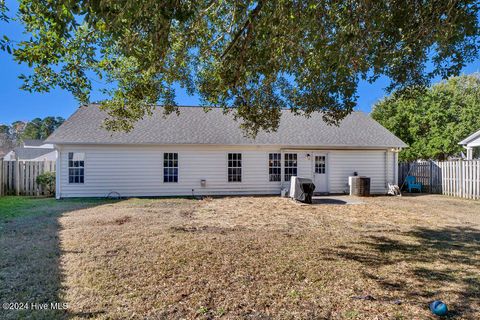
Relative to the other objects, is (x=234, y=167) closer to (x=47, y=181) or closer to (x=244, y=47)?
(x=47, y=181)

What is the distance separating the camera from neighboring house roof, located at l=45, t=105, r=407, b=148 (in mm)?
13656

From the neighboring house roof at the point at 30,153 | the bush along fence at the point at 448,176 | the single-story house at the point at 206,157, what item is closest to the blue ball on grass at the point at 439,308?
the single-story house at the point at 206,157

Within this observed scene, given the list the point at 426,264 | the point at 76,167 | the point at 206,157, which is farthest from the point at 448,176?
the point at 76,167

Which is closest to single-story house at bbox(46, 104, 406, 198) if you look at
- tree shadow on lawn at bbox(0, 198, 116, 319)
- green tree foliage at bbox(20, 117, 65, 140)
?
tree shadow on lawn at bbox(0, 198, 116, 319)

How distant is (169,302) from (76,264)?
2.08m

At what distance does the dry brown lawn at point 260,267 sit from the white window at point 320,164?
691 cm

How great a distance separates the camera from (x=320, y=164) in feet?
51.0

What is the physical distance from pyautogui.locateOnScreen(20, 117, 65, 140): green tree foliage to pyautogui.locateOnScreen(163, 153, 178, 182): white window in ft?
186

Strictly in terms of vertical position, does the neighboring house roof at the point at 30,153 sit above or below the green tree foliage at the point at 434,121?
below

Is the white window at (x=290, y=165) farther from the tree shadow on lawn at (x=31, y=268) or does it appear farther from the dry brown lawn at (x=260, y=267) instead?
the tree shadow on lawn at (x=31, y=268)

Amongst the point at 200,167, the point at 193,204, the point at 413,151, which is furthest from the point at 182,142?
the point at 413,151

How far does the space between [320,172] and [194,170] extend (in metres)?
6.52

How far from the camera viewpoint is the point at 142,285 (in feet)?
12.6

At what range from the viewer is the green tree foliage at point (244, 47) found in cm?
411
